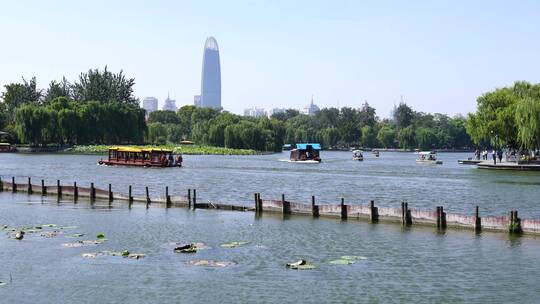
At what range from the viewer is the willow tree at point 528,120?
321 feet

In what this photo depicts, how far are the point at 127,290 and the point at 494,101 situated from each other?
325ft

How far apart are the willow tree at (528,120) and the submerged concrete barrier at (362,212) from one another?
6024 cm

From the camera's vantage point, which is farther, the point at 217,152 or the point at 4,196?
the point at 217,152

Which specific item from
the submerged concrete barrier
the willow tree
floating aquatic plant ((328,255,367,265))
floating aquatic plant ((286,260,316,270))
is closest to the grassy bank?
the willow tree

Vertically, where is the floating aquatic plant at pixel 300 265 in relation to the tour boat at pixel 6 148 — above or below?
below

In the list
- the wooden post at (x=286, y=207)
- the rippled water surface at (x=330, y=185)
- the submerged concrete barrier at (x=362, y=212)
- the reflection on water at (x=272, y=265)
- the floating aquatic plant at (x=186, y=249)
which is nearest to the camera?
the reflection on water at (x=272, y=265)

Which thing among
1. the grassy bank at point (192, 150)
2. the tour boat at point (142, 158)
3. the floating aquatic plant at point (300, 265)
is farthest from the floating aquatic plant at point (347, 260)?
the grassy bank at point (192, 150)

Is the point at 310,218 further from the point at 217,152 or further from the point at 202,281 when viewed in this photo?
the point at 217,152

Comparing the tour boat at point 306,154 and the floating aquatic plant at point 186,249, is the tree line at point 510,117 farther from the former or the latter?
the floating aquatic plant at point 186,249

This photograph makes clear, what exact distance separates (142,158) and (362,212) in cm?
7632

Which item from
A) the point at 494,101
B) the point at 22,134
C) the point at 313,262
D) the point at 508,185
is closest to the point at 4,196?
the point at 313,262

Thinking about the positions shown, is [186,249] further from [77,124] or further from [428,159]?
[77,124]

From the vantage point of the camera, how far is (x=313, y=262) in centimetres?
3147

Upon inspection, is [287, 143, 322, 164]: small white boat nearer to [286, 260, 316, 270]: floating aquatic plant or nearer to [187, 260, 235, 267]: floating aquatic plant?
[187, 260, 235, 267]: floating aquatic plant
